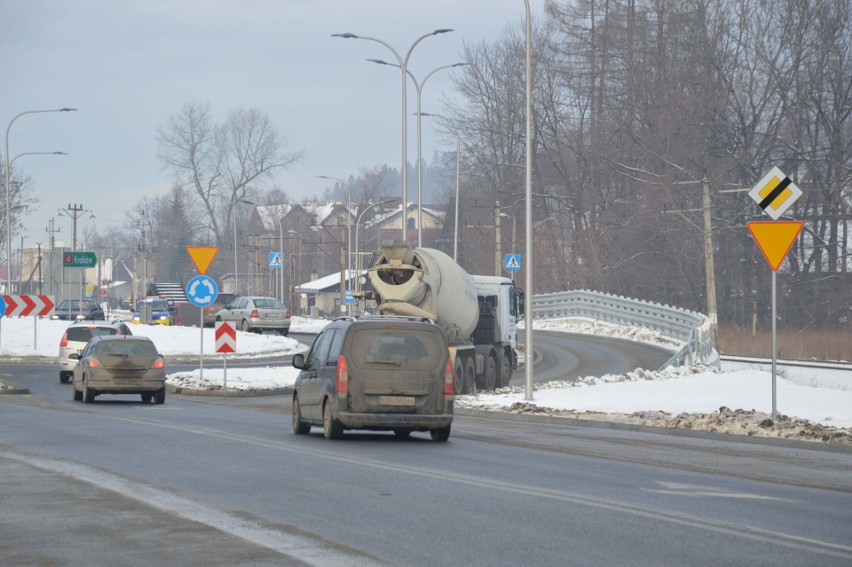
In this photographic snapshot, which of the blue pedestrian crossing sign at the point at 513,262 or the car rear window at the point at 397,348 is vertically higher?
the blue pedestrian crossing sign at the point at 513,262

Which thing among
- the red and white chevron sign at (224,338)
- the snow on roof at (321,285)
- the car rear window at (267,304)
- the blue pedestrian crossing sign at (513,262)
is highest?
the snow on roof at (321,285)

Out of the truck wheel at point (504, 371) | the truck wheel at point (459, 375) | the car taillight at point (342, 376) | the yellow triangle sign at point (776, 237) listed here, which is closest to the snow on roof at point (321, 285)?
the truck wheel at point (504, 371)

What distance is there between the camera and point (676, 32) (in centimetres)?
6644

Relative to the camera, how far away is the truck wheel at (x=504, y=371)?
38.4 meters

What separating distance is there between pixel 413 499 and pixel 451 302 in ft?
73.1

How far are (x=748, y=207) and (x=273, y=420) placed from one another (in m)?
41.6

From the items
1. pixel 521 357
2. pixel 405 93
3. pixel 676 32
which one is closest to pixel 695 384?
pixel 405 93

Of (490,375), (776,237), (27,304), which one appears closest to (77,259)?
A: (27,304)

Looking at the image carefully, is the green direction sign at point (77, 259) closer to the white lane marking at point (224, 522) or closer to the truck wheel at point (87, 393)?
the truck wheel at point (87, 393)

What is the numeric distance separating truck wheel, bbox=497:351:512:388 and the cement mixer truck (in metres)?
0.03

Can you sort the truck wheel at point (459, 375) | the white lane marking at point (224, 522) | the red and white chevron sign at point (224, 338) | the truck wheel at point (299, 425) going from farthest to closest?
1. the truck wheel at point (459, 375)
2. the red and white chevron sign at point (224, 338)
3. the truck wheel at point (299, 425)
4. the white lane marking at point (224, 522)

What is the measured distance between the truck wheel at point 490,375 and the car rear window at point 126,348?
33.6 feet

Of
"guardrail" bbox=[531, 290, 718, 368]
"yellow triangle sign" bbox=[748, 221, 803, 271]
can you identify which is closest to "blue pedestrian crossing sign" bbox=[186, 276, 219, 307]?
"guardrail" bbox=[531, 290, 718, 368]

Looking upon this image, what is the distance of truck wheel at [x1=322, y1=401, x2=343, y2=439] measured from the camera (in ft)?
62.0
